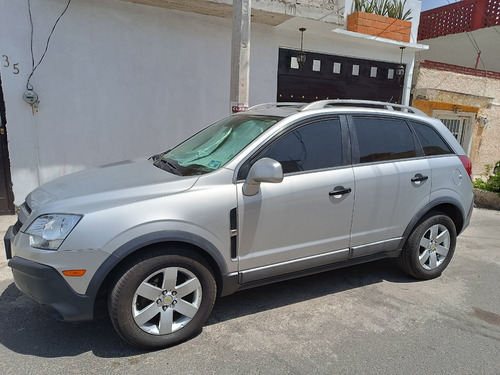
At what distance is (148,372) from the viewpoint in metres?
2.40

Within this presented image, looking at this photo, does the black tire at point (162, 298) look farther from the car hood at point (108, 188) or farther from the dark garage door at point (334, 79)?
the dark garage door at point (334, 79)

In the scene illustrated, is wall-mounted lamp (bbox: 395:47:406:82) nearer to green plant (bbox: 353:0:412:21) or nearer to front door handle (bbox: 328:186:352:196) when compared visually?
green plant (bbox: 353:0:412:21)

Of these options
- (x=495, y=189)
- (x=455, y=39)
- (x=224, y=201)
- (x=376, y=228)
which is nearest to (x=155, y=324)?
(x=224, y=201)

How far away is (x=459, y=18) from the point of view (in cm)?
1237

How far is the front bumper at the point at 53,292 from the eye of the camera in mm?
2316

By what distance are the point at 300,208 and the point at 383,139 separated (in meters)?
1.23

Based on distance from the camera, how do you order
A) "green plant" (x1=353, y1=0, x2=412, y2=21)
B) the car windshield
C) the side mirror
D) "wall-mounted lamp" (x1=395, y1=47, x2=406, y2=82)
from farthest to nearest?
"wall-mounted lamp" (x1=395, y1=47, x2=406, y2=82), "green plant" (x1=353, y1=0, x2=412, y2=21), the car windshield, the side mirror

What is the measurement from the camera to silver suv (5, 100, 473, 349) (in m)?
2.39

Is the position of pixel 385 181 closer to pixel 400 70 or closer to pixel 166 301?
pixel 166 301

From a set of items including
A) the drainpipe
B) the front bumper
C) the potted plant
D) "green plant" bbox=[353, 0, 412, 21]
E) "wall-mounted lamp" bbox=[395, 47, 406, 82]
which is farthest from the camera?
"wall-mounted lamp" bbox=[395, 47, 406, 82]

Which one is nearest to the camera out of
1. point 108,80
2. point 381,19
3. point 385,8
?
point 108,80

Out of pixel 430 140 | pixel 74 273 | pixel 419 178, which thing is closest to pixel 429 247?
pixel 419 178

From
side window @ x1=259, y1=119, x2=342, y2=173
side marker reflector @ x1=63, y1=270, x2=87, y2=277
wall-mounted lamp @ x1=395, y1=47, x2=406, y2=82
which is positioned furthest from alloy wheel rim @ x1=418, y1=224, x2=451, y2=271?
wall-mounted lamp @ x1=395, y1=47, x2=406, y2=82

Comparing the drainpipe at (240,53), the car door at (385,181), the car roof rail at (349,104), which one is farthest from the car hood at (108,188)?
the drainpipe at (240,53)
